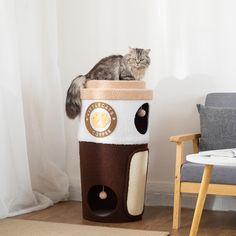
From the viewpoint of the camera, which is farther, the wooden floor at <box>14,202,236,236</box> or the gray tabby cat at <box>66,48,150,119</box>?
the gray tabby cat at <box>66,48,150,119</box>

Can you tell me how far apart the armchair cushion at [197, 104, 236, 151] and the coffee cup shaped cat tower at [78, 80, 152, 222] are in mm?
360

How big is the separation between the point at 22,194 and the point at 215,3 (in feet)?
5.92

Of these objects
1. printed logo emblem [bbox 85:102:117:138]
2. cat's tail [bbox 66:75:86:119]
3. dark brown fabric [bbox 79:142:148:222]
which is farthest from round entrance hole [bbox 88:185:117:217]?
cat's tail [bbox 66:75:86:119]

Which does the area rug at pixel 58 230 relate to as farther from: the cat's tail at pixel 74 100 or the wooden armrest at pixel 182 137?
the cat's tail at pixel 74 100

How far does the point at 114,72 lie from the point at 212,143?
0.76 m

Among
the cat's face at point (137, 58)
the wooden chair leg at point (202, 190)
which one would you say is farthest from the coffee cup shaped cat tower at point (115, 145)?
the wooden chair leg at point (202, 190)

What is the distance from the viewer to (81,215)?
346 centimetres

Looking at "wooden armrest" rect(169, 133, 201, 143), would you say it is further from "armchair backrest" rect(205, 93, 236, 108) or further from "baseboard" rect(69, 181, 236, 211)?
"baseboard" rect(69, 181, 236, 211)

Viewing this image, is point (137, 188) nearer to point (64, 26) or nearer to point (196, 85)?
point (196, 85)

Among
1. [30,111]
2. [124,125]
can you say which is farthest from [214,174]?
[30,111]

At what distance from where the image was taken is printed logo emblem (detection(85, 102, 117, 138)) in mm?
3197

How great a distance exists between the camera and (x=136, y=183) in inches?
128

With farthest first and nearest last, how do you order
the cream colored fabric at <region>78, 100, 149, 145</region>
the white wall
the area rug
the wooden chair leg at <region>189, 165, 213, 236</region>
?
the white wall → the cream colored fabric at <region>78, 100, 149, 145</region> → the area rug → the wooden chair leg at <region>189, 165, 213, 236</region>

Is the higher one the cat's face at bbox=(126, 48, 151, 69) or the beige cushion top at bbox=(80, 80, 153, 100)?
the cat's face at bbox=(126, 48, 151, 69)
